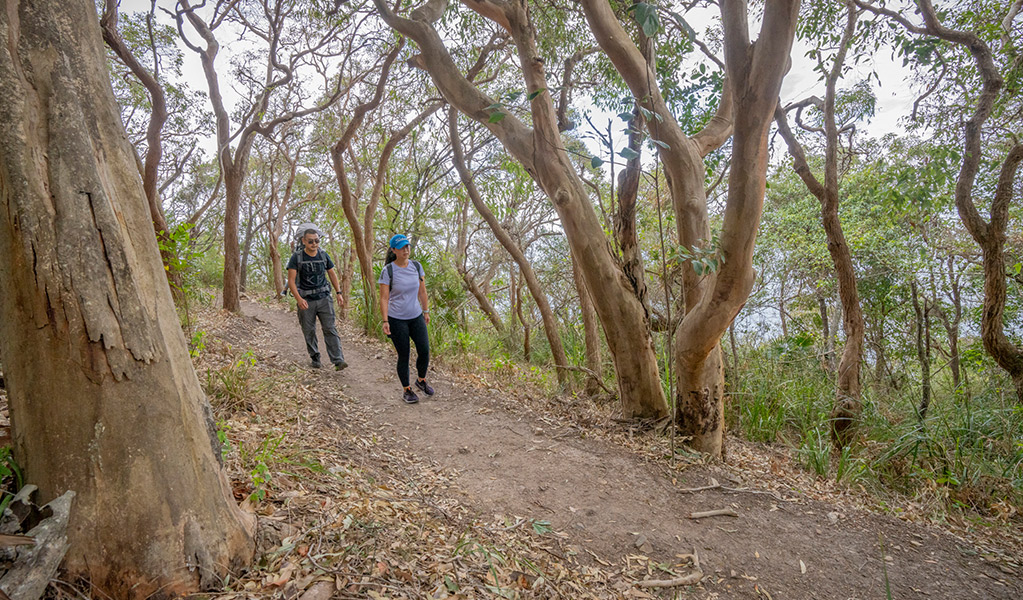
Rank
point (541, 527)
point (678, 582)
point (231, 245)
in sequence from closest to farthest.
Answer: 1. point (678, 582)
2. point (541, 527)
3. point (231, 245)

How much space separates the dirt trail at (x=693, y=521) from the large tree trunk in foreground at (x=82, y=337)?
1920 millimetres

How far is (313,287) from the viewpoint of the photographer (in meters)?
5.58

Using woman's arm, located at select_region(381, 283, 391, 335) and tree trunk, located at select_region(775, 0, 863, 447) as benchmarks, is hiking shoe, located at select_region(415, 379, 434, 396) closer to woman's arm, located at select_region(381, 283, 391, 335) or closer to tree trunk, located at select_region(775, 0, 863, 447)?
woman's arm, located at select_region(381, 283, 391, 335)

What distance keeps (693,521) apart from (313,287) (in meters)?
4.57

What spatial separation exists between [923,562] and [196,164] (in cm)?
1903

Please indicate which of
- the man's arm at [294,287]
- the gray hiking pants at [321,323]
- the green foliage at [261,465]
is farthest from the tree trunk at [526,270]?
the green foliage at [261,465]

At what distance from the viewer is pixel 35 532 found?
1.36m

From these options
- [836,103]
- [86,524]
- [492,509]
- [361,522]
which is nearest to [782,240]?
[836,103]

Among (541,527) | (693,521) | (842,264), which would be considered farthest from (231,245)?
(842,264)

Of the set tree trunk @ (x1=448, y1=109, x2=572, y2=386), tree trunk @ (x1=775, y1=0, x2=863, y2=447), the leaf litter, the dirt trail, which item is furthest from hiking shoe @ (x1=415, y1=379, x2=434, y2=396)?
tree trunk @ (x1=775, y1=0, x2=863, y2=447)

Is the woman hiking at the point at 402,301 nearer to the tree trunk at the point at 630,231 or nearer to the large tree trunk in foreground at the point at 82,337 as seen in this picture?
the tree trunk at the point at 630,231

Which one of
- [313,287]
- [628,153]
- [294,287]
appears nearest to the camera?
[628,153]

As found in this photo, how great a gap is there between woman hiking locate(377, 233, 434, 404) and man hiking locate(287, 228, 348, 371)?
3.96 feet

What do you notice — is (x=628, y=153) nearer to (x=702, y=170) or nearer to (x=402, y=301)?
(x=702, y=170)
